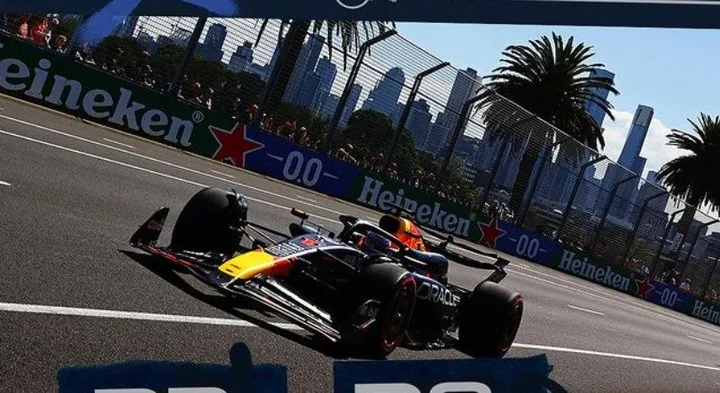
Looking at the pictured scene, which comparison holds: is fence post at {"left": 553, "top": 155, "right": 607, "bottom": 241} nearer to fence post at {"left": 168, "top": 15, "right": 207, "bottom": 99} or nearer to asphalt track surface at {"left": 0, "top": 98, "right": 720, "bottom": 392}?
asphalt track surface at {"left": 0, "top": 98, "right": 720, "bottom": 392}

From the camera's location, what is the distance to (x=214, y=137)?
19.0m

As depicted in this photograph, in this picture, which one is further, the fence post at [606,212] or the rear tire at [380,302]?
the fence post at [606,212]

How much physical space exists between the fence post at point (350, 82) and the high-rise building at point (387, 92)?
0.62m

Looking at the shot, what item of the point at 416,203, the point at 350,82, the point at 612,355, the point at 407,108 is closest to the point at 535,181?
the point at 416,203

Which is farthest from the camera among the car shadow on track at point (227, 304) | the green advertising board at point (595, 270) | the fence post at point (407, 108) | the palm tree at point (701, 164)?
the palm tree at point (701, 164)

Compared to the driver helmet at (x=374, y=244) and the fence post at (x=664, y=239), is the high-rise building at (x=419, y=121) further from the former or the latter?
the fence post at (x=664, y=239)

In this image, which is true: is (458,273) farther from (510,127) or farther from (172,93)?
(510,127)

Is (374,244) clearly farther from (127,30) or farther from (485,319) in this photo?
(127,30)

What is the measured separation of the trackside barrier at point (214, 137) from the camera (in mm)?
15945

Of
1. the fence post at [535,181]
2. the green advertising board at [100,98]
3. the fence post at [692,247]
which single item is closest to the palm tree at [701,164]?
the fence post at [692,247]

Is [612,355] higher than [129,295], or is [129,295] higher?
[612,355]

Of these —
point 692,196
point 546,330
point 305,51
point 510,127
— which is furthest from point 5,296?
point 692,196

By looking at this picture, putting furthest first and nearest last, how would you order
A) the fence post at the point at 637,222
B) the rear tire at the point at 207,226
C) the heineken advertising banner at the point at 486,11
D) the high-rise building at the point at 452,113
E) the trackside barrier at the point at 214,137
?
the fence post at the point at 637,222 < the high-rise building at the point at 452,113 < the trackside barrier at the point at 214,137 < the rear tire at the point at 207,226 < the heineken advertising banner at the point at 486,11

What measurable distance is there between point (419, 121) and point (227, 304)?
1567 cm
